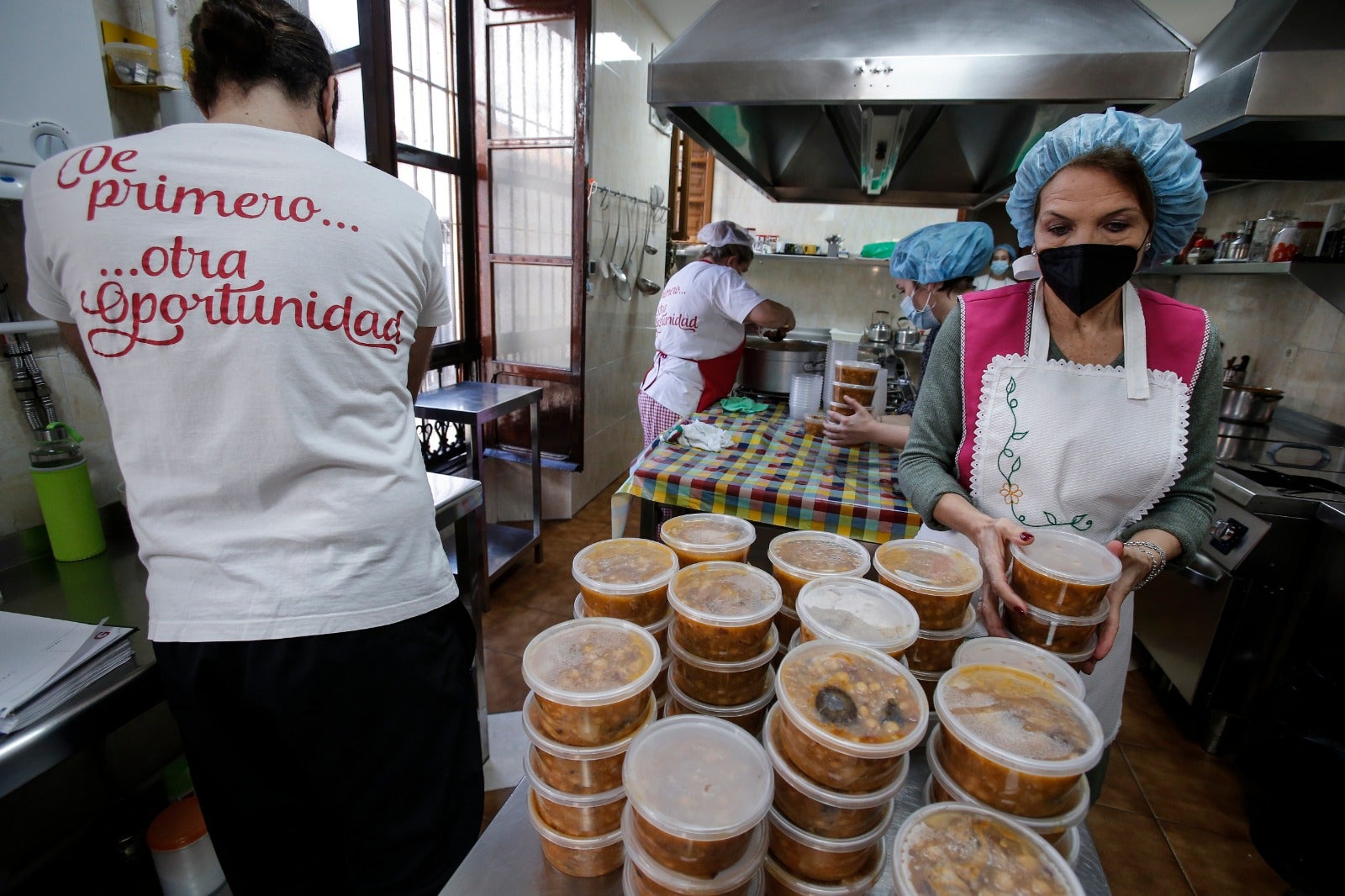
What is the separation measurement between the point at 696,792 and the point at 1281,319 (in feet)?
11.8

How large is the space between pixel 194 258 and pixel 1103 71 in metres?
1.78

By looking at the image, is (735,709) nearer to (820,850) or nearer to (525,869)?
(820,850)

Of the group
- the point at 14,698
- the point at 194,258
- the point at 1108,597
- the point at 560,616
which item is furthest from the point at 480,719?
the point at 1108,597

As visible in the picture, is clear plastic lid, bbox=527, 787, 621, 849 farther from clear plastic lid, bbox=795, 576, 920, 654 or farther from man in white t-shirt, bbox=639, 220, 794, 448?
man in white t-shirt, bbox=639, 220, 794, 448

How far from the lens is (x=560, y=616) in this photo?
113 inches

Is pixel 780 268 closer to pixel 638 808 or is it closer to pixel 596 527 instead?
pixel 596 527

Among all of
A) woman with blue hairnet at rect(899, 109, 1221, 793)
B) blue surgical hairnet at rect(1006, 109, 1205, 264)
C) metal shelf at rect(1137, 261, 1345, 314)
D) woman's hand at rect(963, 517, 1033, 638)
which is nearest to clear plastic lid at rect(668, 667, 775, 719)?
woman's hand at rect(963, 517, 1033, 638)

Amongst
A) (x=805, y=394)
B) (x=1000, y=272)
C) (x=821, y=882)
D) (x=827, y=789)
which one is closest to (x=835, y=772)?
(x=827, y=789)

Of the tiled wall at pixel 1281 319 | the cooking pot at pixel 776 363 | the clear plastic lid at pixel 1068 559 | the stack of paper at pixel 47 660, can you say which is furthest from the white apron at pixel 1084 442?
the tiled wall at pixel 1281 319

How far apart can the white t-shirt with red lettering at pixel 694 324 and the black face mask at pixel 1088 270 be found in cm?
179

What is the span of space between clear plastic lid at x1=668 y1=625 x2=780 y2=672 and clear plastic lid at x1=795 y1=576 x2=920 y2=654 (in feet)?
0.19

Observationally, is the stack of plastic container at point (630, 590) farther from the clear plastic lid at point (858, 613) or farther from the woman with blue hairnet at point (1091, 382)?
the woman with blue hairnet at point (1091, 382)

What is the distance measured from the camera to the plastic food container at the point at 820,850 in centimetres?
61

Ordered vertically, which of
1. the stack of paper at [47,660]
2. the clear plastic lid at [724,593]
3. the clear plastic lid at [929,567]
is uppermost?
the clear plastic lid at [929,567]
